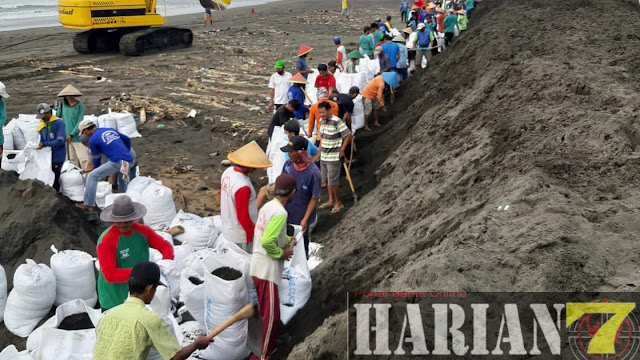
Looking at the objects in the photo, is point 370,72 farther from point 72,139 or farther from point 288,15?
point 288,15

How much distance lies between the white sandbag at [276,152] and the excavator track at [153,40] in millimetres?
12360

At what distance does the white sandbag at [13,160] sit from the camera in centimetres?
Answer: 752

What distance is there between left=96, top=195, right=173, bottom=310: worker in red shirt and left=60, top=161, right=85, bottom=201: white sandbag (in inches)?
131

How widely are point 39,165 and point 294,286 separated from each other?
402 centimetres

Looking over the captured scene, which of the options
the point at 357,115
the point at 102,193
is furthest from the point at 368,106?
the point at 102,193

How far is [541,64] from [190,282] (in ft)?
17.4

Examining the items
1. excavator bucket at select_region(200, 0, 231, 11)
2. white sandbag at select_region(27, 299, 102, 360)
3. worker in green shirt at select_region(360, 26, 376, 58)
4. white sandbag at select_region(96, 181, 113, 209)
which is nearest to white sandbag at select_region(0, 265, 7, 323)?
white sandbag at select_region(27, 299, 102, 360)

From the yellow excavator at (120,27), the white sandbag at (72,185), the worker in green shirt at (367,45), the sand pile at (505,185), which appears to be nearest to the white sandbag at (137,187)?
the white sandbag at (72,185)

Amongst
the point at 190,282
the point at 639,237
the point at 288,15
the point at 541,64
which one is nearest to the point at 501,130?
the point at 541,64

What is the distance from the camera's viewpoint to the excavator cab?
1798cm

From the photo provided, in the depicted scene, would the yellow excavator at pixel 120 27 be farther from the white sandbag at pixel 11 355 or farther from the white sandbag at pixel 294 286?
the white sandbag at pixel 11 355

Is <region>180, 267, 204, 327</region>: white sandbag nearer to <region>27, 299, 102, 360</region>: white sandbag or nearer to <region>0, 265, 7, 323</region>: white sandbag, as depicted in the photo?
<region>27, 299, 102, 360</region>: white sandbag

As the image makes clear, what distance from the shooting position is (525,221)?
13.4 feet

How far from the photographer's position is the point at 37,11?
121ft
